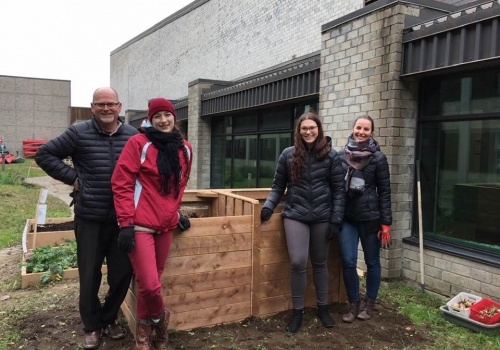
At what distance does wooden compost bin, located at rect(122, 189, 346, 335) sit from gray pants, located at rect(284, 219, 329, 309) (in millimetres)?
307

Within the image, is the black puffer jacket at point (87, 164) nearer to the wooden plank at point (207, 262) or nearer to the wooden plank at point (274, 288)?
the wooden plank at point (207, 262)

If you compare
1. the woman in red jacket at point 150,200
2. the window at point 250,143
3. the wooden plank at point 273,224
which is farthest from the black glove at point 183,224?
the window at point 250,143

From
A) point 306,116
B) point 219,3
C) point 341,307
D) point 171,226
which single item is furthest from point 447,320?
point 219,3

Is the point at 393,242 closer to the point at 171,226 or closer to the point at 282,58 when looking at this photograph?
the point at 171,226

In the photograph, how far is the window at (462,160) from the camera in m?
4.85

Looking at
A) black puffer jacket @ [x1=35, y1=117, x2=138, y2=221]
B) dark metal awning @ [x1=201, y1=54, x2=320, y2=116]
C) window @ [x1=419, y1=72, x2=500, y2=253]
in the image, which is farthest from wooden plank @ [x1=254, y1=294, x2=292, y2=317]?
dark metal awning @ [x1=201, y1=54, x2=320, y2=116]

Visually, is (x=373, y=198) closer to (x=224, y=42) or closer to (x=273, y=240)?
(x=273, y=240)

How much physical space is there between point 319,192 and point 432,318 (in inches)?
75.7

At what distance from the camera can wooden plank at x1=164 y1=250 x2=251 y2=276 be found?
3.69 meters

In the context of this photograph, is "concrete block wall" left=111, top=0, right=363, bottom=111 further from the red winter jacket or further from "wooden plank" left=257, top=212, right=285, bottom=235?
the red winter jacket

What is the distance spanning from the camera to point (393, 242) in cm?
562

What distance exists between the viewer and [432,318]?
433cm

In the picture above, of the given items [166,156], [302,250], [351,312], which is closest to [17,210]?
[166,156]

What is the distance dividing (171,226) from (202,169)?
9789mm
